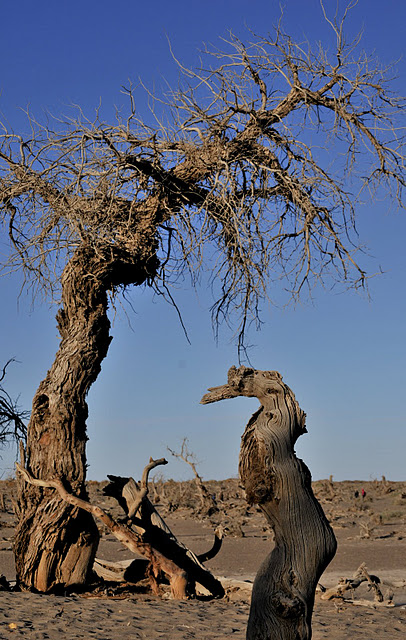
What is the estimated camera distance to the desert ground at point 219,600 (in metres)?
7.68

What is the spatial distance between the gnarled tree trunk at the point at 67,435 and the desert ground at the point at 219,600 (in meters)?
0.49

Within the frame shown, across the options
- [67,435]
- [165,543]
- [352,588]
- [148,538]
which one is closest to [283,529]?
[67,435]

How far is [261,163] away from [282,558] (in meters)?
6.59

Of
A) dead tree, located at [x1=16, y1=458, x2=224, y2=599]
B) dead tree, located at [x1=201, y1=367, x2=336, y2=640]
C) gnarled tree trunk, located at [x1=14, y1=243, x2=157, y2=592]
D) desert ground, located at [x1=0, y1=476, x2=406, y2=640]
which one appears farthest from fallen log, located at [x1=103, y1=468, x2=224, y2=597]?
dead tree, located at [x1=201, y1=367, x2=336, y2=640]

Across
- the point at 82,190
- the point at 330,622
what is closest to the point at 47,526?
the point at 330,622

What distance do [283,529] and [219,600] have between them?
5.86 meters

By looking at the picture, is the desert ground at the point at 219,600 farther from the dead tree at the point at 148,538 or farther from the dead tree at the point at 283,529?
the dead tree at the point at 283,529

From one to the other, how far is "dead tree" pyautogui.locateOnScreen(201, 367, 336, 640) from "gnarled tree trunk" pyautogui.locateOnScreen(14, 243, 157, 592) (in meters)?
5.48

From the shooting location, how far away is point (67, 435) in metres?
9.92

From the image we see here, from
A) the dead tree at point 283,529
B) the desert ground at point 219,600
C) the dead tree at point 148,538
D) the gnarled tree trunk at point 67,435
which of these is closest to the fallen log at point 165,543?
the dead tree at point 148,538

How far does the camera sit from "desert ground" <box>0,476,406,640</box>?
768cm

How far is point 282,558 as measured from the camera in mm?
4555

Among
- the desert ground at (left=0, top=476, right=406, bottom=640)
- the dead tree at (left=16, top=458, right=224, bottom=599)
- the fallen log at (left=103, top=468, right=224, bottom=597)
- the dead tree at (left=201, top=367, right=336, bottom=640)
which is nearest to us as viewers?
the dead tree at (left=201, top=367, right=336, bottom=640)

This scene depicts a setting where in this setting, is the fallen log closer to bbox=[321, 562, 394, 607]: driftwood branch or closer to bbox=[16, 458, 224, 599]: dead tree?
bbox=[16, 458, 224, 599]: dead tree
